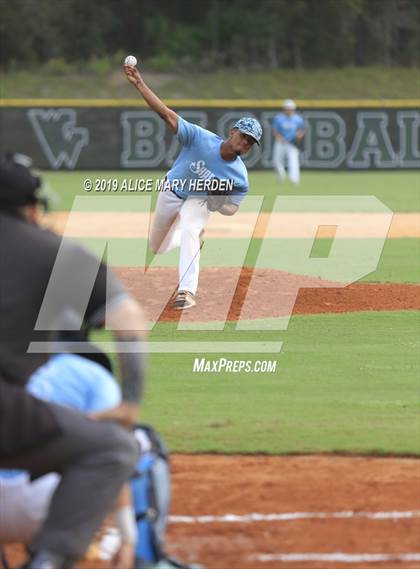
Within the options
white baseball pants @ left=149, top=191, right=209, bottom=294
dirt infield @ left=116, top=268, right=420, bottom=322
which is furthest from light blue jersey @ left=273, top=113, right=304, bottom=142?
white baseball pants @ left=149, top=191, right=209, bottom=294

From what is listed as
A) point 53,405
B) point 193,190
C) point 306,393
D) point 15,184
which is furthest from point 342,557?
point 193,190

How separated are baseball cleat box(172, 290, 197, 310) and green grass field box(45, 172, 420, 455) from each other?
0.68 m

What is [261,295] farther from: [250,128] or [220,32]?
[220,32]

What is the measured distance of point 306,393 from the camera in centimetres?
1113

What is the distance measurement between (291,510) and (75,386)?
220cm

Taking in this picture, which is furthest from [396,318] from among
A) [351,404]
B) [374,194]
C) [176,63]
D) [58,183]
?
[176,63]

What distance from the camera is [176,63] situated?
190 ft

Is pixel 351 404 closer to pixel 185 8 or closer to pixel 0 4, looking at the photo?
pixel 0 4

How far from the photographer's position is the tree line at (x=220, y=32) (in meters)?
58.9

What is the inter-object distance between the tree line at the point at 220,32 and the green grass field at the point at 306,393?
146 feet

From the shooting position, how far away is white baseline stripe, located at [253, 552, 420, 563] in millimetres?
6801

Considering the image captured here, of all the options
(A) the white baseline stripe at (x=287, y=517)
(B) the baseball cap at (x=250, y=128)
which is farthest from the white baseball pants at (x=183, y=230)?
(A) the white baseline stripe at (x=287, y=517)
